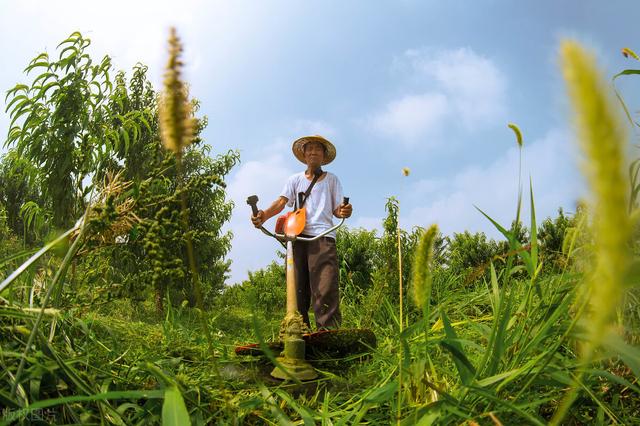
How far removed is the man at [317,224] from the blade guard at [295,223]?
23cm

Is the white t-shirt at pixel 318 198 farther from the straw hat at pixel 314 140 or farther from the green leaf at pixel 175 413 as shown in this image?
the green leaf at pixel 175 413

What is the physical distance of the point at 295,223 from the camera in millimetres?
4105

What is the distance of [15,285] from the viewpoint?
5.82 ft

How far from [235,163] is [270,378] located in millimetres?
11984

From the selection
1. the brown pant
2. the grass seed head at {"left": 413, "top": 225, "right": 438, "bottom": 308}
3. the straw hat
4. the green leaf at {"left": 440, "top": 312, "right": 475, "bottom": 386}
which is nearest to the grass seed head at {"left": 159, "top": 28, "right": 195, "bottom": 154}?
the grass seed head at {"left": 413, "top": 225, "right": 438, "bottom": 308}

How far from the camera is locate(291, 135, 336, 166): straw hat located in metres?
4.79

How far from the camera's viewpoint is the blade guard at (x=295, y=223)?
4.06 meters

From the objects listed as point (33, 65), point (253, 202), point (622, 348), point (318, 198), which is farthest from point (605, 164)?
point (33, 65)

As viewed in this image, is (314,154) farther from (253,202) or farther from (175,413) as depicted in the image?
(175,413)

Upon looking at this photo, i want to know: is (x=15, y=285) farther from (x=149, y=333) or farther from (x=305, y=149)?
(x=305, y=149)

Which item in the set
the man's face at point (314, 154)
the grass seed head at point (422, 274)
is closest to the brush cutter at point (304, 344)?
the grass seed head at point (422, 274)

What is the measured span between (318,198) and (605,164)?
14.0 ft

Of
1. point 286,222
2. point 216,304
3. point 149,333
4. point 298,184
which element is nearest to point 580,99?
point 149,333

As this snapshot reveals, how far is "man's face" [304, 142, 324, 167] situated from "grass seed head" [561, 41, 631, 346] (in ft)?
14.5
